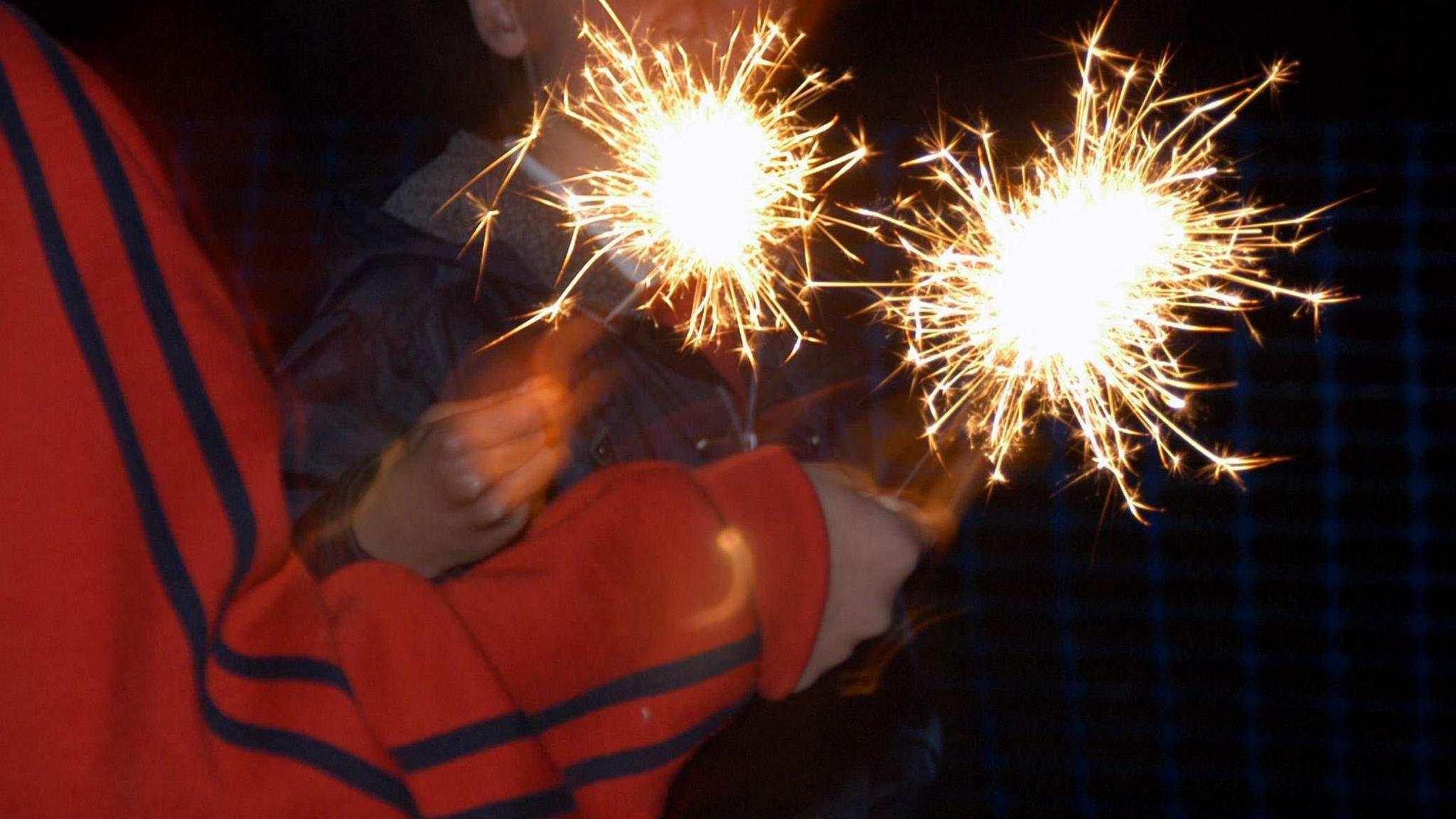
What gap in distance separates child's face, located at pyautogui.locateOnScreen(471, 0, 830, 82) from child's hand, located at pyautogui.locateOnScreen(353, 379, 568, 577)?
1.02 feet

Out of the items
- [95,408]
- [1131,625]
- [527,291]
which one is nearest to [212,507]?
[95,408]

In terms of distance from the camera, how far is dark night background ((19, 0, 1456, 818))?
1.11m

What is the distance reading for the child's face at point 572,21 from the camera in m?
0.63

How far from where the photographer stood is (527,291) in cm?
73

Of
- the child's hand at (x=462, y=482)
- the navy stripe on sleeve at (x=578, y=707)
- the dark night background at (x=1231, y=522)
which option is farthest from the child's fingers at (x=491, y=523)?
the dark night background at (x=1231, y=522)

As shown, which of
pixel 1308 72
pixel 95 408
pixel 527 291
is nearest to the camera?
pixel 95 408

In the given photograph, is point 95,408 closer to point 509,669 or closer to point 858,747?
point 509,669

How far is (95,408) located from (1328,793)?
1359 mm

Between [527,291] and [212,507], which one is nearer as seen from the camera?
[212,507]

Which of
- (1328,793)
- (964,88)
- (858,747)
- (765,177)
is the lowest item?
(1328,793)

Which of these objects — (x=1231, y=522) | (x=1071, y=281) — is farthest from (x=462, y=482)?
(x=1231, y=522)

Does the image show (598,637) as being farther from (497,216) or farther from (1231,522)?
(1231,522)

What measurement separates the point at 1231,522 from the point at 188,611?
1.16 metres

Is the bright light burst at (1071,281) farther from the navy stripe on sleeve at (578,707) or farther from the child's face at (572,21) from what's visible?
the navy stripe on sleeve at (578,707)
